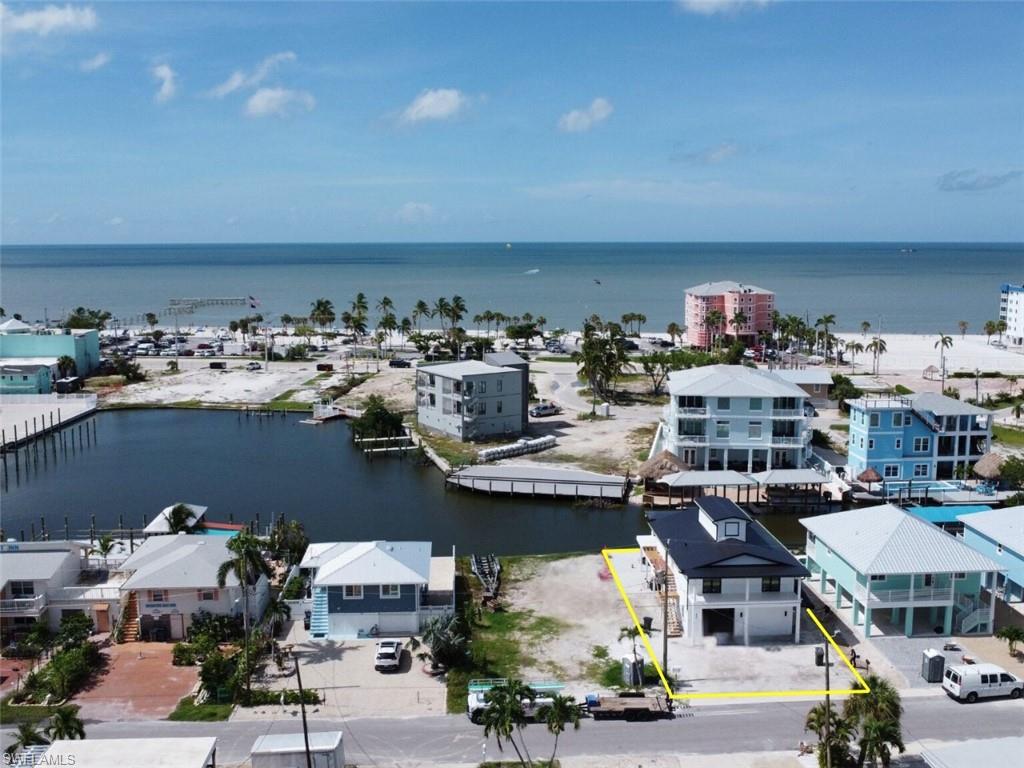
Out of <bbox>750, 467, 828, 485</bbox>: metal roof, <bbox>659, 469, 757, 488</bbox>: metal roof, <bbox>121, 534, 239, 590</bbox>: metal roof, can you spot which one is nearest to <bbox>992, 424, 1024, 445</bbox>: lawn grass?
<bbox>750, 467, 828, 485</bbox>: metal roof

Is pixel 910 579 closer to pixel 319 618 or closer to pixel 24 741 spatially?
pixel 319 618

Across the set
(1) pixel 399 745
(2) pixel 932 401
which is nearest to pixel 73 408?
(1) pixel 399 745

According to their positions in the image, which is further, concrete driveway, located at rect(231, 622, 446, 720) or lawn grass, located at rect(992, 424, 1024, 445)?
lawn grass, located at rect(992, 424, 1024, 445)

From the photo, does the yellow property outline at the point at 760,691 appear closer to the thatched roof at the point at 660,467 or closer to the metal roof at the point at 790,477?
the metal roof at the point at 790,477

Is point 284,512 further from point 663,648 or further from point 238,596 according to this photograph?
point 663,648

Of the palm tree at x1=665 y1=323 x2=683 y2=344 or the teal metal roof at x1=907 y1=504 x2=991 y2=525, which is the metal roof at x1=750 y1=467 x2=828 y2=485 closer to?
the teal metal roof at x1=907 y1=504 x2=991 y2=525
